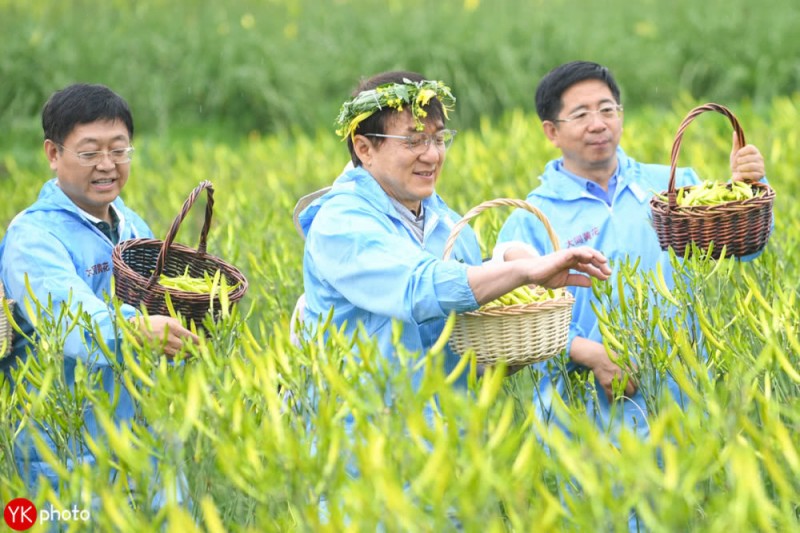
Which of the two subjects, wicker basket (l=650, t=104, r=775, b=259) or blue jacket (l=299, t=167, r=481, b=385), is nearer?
blue jacket (l=299, t=167, r=481, b=385)

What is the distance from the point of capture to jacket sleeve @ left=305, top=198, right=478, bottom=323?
10.2ft

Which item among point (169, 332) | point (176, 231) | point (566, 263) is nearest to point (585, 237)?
point (566, 263)

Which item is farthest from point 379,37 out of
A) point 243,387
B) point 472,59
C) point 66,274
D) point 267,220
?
point 243,387

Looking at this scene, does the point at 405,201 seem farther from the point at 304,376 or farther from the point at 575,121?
the point at 575,121

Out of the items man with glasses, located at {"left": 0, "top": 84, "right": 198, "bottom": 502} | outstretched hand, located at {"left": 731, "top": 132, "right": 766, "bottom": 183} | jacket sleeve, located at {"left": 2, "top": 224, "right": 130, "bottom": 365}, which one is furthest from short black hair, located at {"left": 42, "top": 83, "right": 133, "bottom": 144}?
outstretched hand, located at {"left": 731, "top": 132, "right": 766, "bottom": 183}

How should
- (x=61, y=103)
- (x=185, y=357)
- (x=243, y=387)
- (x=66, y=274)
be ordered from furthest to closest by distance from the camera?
(x=61, y=103), (x=66, y=274), (x=185, y=357), (x=243, y=387)

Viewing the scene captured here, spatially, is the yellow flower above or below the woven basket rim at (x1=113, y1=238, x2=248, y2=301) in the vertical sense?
above

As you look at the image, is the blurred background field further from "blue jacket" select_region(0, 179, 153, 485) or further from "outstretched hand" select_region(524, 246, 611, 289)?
"outstretched hand" select_region(524, 246, 611, 289)

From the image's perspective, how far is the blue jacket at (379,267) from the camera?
10.2 feet

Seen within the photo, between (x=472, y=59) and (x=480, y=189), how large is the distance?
18.3ft

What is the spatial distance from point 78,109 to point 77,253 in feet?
1.80

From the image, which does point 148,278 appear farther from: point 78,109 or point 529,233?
point 529,233

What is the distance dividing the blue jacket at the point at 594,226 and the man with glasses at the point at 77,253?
146 cm

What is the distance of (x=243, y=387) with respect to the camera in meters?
2.78
